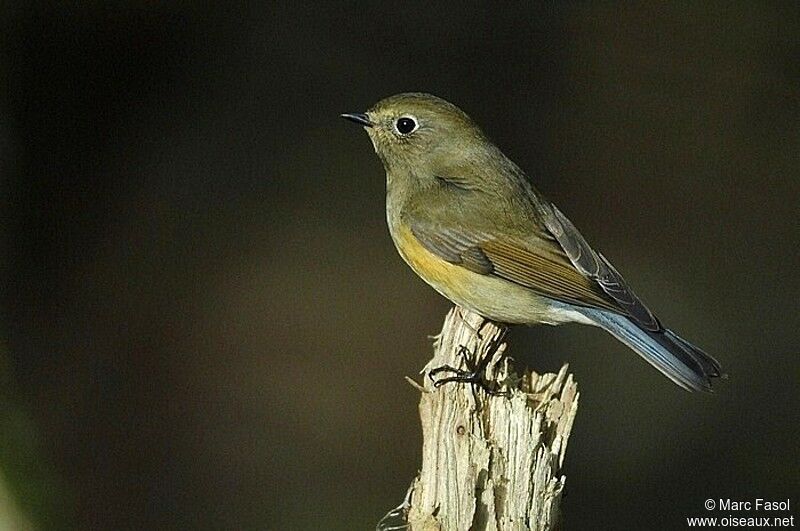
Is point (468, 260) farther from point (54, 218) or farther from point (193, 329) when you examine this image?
point (54, 218)

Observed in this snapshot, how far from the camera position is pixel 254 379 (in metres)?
6.80

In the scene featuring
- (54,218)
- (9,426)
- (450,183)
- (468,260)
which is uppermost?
(54,218)

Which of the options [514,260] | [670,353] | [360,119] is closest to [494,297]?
[514,260]

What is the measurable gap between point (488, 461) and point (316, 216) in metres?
3.83

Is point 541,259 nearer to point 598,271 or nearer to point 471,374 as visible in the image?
point 598,271

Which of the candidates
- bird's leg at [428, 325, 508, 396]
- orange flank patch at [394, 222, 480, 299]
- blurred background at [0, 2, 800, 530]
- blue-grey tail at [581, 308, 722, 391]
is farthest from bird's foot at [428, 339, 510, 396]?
blurred background at [0, 2, 800, 530]

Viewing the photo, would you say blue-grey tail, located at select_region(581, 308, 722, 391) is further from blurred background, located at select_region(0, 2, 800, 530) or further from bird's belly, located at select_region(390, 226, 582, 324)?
blurred background, located at select_region(0, 2, 800, 530)

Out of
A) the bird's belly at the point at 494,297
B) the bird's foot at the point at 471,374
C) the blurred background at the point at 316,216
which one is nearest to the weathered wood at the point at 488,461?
the bird's foot at the point at 471,374

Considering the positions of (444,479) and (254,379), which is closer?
(444,479)

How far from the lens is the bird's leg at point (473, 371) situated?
3.68 meters

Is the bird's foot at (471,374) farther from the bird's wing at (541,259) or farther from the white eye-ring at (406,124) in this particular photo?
the white eye-ring at (406,124)

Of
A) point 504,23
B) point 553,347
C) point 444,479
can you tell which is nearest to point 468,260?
point 444,479

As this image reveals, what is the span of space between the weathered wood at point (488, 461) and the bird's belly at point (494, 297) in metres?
0.57

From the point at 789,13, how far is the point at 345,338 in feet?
10.4
